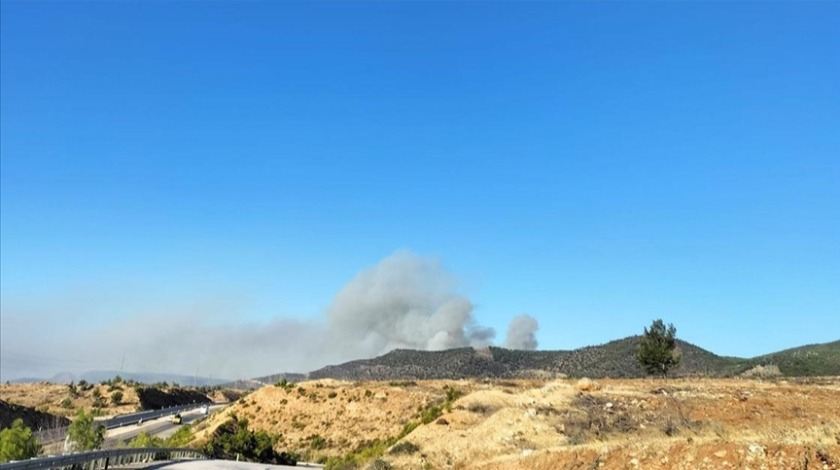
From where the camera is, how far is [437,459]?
30.6m

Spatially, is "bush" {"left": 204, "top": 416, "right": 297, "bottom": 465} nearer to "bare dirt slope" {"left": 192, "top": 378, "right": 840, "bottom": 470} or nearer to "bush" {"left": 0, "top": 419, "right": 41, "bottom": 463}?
"bare dirt slope" {"left": 192, "top": 378, "right": 840, "bottom": 470}

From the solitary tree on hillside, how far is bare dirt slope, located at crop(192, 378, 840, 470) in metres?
23.4

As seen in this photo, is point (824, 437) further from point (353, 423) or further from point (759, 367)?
point (759, 367)

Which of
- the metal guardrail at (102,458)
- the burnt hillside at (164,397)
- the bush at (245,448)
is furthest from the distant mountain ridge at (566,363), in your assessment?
the metal guardrail at (102,458)

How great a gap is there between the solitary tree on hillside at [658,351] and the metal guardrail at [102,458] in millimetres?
56470

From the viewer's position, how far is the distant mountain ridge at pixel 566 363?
8869 centimetres

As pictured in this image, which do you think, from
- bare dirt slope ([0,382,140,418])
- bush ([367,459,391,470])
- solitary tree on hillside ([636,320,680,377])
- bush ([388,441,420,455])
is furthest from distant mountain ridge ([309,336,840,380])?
bush ([367,459,391,470])

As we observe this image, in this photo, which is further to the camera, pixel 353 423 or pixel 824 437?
pixel 353 423

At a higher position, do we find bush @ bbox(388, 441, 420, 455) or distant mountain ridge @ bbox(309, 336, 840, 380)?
distant mountain ridge @ bbox(309, 336, 840, 380)

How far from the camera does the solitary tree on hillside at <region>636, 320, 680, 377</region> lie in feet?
230

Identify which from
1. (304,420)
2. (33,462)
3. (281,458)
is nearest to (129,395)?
(304,420)

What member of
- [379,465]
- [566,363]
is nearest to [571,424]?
[379,465]

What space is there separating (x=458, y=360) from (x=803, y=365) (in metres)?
75.4

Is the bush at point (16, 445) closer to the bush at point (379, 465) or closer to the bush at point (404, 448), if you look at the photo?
the bush at point (379, 465)
